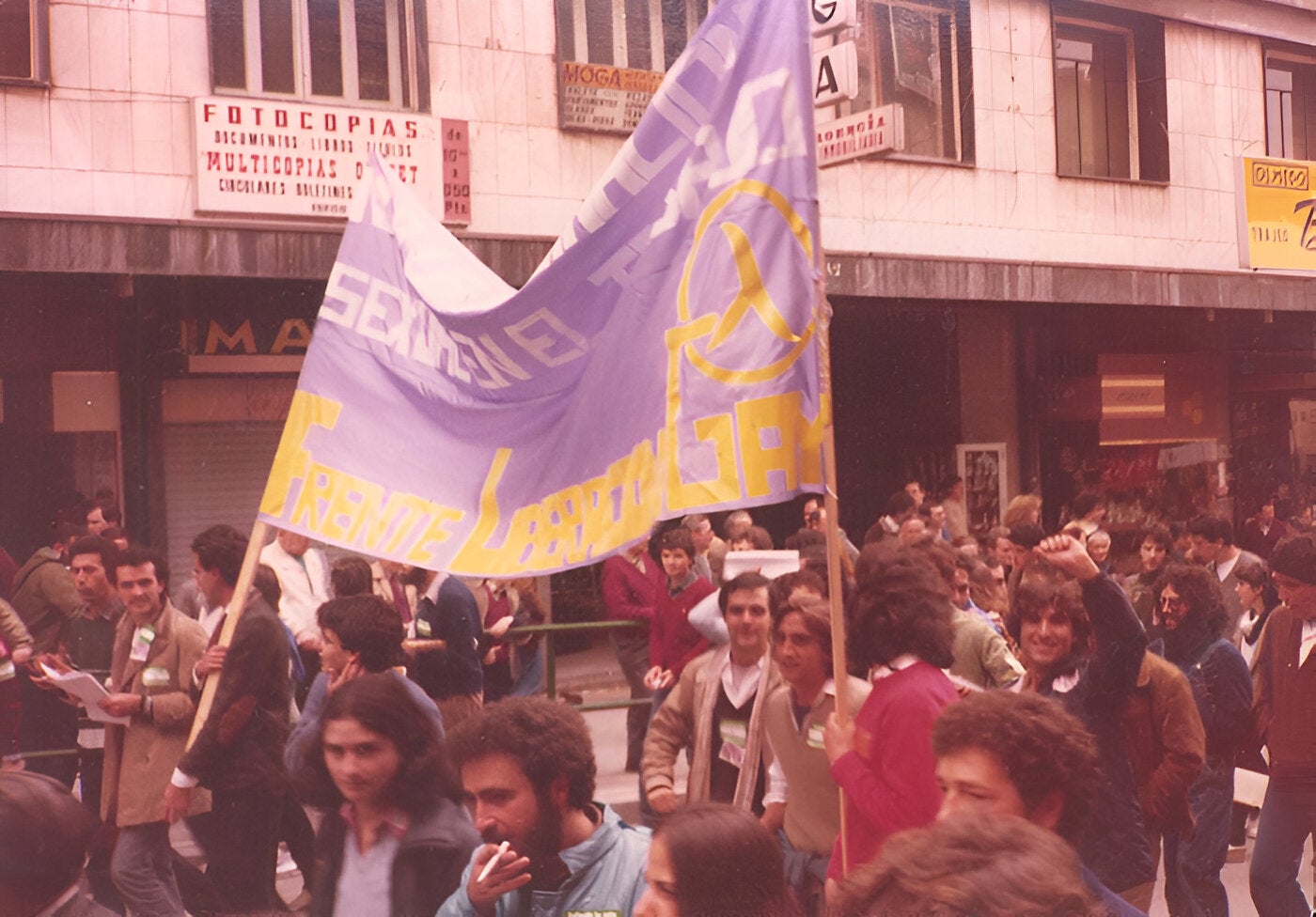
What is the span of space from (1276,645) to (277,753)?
397 centimetres

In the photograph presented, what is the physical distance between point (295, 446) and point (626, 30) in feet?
25.4

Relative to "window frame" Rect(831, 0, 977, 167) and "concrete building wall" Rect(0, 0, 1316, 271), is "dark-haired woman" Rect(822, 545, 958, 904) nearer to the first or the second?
"concrete building wall" Rect(0, 0, 1316, 271)

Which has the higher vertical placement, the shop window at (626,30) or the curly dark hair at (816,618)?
the shop window at (626,30)

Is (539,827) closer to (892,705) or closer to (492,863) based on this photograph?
(492,863)

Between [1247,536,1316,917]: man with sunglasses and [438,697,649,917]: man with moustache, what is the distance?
11.4ft

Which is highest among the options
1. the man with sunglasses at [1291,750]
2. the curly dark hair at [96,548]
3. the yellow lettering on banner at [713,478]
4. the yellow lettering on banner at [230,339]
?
the yellow lettering on banner at [230,339]

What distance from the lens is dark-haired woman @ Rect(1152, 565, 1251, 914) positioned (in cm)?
612

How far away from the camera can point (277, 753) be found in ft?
18.8

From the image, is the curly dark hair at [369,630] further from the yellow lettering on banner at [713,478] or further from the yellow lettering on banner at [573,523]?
the yellow lettering on banner at [713,478]

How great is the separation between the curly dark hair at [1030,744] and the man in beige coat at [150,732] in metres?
3.70

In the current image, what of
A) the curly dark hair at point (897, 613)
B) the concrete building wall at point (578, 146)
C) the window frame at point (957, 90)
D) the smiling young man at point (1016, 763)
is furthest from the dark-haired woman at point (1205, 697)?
the window frame at point (957, 90)

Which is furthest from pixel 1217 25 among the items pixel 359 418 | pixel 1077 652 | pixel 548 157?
pixel 359 418

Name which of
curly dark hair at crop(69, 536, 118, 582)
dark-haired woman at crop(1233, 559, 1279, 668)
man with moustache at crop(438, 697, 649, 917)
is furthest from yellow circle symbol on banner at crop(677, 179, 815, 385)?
dark-haired woman at crop(1233, 559, 1279, 668)

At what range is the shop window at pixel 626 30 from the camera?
11617 mm
